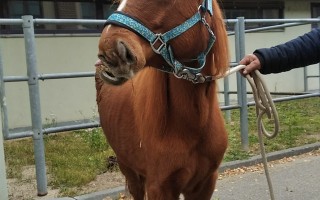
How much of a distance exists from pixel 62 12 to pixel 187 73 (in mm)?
6952

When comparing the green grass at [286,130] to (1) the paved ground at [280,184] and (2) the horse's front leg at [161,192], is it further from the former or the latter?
(2) the horse's front leg at [161,192]

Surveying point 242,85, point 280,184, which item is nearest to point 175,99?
point 280,184

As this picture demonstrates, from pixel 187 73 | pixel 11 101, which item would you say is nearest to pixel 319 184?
pixel 187 73

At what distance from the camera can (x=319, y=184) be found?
16.9ft

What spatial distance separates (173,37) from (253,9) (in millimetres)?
10440

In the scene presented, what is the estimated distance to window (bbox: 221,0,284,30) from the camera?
1157 cm

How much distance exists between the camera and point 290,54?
272 centimetres

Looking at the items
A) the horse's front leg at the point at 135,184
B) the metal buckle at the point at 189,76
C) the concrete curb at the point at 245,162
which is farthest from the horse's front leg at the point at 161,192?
the concrete curb at the point at 245,162

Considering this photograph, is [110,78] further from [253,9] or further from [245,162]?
[253,9]

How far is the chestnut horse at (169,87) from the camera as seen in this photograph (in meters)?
2.12

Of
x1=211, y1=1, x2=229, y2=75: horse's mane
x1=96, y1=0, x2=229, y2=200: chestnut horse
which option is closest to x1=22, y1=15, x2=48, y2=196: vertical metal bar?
x1=96, y1=0, x2=229, y2=200: chestnut horse

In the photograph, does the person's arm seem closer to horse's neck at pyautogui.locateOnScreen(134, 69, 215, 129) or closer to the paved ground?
horse's neck at pyautogui.locateOnScreen(134, 69, 215, 129)

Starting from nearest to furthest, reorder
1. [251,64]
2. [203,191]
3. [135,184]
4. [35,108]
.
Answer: [251,64], [203,191], [135,184], [35,108]

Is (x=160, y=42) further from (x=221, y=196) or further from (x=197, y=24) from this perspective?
(x=221, y=196)
